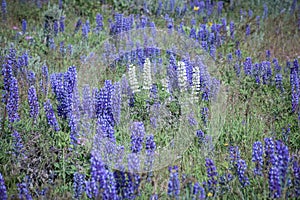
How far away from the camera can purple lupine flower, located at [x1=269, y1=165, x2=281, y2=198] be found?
2.56 meters

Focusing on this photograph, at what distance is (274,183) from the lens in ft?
8.46

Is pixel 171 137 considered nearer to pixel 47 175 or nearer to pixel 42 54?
pixel 47 175

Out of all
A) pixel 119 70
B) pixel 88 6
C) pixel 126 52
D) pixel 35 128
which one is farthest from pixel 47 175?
pixel 88 6

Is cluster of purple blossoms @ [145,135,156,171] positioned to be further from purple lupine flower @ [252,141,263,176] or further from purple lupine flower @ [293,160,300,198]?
purple lupine flower @ [293,160,300,198]

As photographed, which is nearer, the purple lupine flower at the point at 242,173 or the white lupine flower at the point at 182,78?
the purple lupine flower at the point at 242,173

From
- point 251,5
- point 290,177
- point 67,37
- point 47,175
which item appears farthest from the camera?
point 251,5

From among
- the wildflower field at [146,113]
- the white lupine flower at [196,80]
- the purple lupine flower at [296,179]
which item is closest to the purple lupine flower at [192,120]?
the wildflower field at [146,113]

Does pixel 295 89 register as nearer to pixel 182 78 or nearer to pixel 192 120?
pixel 182 78

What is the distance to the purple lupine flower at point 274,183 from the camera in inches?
101

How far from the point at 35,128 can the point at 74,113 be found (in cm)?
34

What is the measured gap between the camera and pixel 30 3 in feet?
22.7

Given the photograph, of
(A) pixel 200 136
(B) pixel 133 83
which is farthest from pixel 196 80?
(A) pixel 200 136

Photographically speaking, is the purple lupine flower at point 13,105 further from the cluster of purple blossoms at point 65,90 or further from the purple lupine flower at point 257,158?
the purple lupine flower at point 257,158

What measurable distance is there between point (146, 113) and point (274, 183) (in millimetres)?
1481
